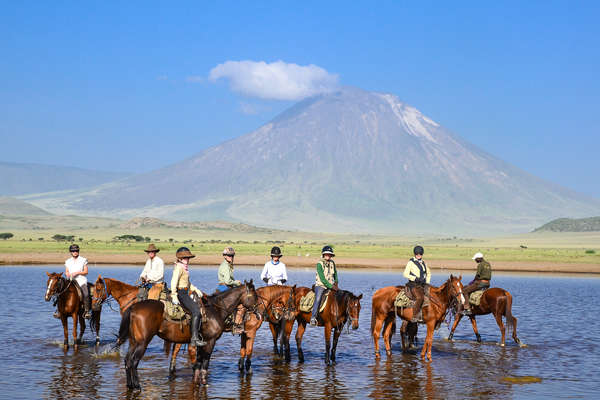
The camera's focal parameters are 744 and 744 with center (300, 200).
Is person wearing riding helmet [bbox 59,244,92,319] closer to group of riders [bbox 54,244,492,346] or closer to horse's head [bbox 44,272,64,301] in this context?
group of riders [bbox 54,244,492,346]

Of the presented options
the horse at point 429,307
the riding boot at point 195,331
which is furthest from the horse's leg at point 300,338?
the riding boot at point 195,331

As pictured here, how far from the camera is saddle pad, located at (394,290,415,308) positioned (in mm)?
19531

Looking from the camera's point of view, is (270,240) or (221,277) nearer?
(221,277)

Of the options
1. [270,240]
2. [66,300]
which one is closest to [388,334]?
[66,300]

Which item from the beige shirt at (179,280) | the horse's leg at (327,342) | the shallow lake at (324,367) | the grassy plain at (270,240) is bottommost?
the shallow lake at (324,367)

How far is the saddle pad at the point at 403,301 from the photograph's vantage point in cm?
1953

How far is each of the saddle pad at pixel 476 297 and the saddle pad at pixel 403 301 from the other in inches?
167

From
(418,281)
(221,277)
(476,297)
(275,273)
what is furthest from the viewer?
(476,297)

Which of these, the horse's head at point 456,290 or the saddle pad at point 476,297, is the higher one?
the horse's head at point 456,290

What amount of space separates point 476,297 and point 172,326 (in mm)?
10875

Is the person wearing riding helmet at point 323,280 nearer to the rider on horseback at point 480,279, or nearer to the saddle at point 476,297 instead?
the rider on horseback at point 480,279

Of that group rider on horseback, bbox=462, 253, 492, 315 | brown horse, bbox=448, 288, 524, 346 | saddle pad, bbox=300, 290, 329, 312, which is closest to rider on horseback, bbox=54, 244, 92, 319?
saddle pad, bbox=300, 290, 329, 312

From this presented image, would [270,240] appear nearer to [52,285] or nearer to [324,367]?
[52,285]

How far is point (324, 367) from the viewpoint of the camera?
18.3m
